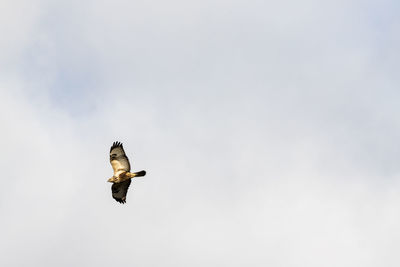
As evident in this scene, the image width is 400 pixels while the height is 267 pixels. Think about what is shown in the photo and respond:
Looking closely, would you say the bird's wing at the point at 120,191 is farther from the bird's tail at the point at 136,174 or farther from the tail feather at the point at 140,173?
the tail feather at the point at 140,173

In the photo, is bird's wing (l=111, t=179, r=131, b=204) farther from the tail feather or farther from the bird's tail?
the tail feather

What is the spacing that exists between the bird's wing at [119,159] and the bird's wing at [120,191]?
175cm

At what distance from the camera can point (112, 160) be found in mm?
65000

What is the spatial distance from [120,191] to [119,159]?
132 inches

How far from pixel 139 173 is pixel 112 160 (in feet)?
8.99

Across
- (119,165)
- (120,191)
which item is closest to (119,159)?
(119,165)

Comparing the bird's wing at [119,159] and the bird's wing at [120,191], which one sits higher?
the bird's wing at [119,159]

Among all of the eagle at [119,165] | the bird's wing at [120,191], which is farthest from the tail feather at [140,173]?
the bird's wing at [120,191]

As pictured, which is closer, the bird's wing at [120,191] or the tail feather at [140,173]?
the tail feather at [140,173]

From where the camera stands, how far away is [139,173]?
2530 inches

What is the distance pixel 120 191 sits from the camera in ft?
219

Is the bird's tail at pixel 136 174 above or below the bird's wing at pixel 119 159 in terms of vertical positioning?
below

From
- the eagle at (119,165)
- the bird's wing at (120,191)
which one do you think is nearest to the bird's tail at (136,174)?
the eagle at (119,165)

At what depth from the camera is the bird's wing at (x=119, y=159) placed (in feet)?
213
